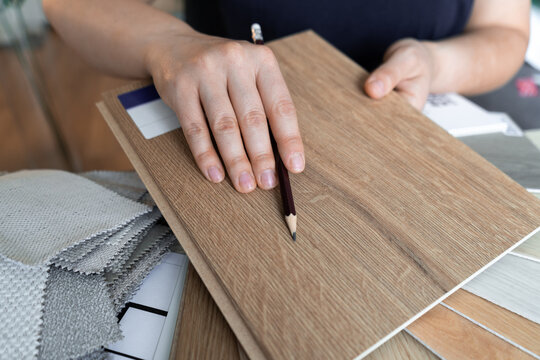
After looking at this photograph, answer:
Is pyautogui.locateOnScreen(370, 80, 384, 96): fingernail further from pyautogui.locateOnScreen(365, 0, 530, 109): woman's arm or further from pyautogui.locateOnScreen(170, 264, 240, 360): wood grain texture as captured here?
pyautogui.locateOnScreen(170, 264, 240, 360): wood grain texture

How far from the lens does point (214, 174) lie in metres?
0.55

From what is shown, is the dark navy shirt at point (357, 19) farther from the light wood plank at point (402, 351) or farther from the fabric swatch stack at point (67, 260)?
the light wood plank at point (402, 351)

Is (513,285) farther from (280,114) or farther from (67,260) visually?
(67,260)

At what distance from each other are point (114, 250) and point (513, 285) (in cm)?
52

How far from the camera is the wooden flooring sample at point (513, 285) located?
0.47m

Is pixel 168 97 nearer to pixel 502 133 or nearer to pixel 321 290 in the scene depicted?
pixel 321 290

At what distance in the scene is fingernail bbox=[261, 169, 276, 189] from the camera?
0.55 meters

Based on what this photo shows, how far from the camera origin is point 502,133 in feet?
2.65

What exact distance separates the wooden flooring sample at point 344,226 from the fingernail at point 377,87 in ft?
0.07

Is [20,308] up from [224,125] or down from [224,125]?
down

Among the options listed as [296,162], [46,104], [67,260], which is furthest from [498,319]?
[46,104]

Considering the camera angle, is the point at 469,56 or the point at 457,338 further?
the point at 469,56

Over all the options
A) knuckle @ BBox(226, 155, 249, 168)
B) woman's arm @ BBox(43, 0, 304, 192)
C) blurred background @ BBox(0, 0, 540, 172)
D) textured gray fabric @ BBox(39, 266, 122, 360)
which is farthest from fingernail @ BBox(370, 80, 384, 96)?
blurred background @ BBox(0, 0, 540, 172)

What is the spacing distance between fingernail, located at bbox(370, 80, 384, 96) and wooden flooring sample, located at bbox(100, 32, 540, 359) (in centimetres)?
2
